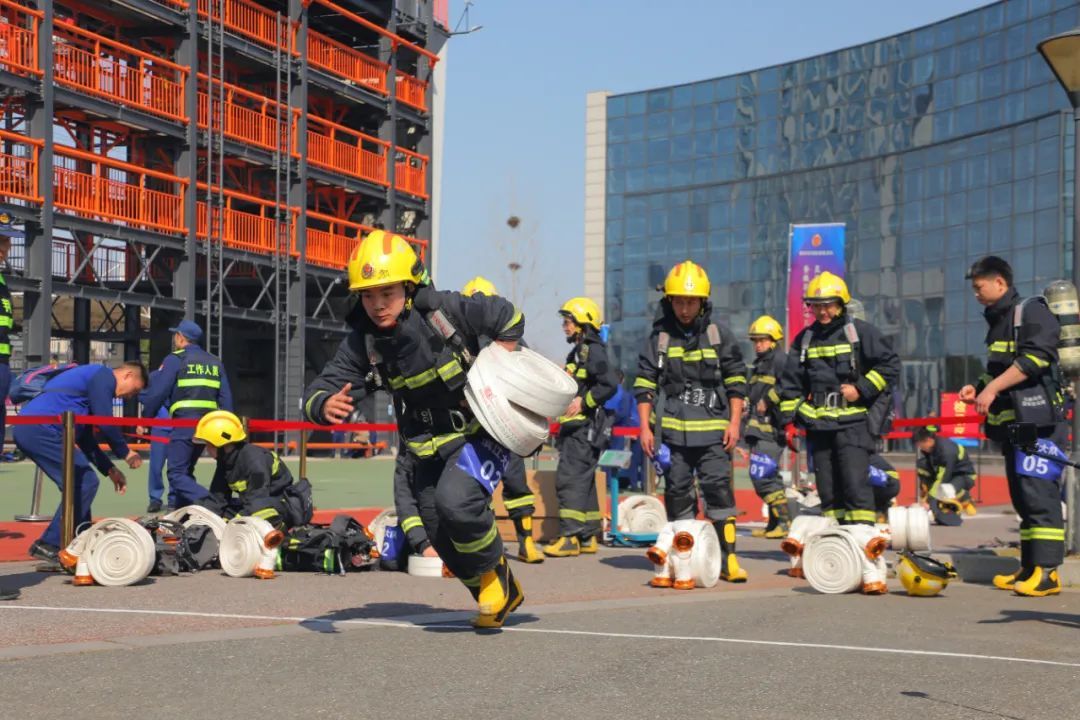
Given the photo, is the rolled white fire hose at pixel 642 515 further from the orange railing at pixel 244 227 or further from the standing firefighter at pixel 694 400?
the orange railing at pixel 244 227

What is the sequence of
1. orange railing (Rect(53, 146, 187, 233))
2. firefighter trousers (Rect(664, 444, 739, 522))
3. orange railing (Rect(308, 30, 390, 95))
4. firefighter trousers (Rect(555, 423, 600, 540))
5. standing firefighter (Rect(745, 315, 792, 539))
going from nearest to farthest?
firefighter trousers (Rect(664, 444, 739, 522)), firefighter trousers (Rect(555, 423, 600, 540)), standing firefighter (Rect(745, 315, 792, 539)), orange railing (Rect(53, 146, 187, 233)), orange railing (Rect(308, 30, 390, 95))

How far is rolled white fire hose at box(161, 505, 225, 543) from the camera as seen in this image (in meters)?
10.5

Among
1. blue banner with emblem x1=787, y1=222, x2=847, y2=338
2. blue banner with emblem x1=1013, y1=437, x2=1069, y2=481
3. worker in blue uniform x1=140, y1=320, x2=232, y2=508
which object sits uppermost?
blue banner with emblem x1=787, y1=222, x2=847, y2=338

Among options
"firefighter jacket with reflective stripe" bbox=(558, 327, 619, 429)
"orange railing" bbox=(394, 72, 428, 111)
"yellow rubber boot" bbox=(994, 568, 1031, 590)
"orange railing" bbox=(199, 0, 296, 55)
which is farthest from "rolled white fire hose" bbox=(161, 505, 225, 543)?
"orange railing" bbox=(394, 72, 428, 111)

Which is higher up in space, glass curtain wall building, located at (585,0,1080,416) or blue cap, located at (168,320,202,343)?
glass curtain wall building, located at (585,0,1080,416)

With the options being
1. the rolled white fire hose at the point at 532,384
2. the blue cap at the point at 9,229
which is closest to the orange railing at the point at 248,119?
the blue cap at the point at 9,229

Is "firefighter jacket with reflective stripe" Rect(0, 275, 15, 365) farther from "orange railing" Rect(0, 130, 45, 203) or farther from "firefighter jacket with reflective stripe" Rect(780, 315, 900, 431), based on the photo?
"orange railing" Rect(0, 130, 45, 203)

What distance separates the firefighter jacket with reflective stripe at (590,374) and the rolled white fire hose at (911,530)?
2.49 meters

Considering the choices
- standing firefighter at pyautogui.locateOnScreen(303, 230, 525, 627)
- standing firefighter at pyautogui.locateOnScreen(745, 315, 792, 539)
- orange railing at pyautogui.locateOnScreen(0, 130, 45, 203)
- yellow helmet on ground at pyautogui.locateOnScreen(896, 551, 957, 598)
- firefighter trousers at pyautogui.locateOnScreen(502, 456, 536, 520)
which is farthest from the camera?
orange railing at pyautogui.locateOnScreen(0, 130, 45, 203)

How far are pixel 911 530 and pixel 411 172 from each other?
110 feet

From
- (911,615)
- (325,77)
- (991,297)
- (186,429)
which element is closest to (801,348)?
(991,297)

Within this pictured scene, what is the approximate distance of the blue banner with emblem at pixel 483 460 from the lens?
7.18 meters

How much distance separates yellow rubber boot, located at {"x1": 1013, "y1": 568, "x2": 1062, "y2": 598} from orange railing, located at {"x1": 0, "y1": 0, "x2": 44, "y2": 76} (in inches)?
915

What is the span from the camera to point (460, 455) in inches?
284
